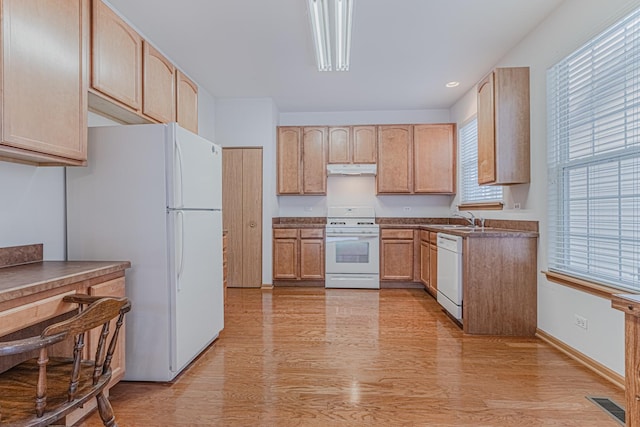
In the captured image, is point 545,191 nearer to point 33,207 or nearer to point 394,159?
point 394,159

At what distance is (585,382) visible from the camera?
86.0 inches

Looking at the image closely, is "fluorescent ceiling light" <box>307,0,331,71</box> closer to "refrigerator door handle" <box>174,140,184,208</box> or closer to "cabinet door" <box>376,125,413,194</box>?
"refrigerator door handle" <box>174,140,184,208</box>

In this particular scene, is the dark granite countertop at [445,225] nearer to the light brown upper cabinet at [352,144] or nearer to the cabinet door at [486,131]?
the cabinet door at [486,131]

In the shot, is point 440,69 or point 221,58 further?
point 440,69

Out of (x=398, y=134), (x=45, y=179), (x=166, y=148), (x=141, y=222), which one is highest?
(x=398, y=134)

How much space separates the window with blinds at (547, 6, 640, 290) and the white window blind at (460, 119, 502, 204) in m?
1.36

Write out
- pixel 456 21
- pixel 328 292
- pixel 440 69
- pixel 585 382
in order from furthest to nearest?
pixel 328 292, pixel 440 69, pixel 456 21, pixel 585 382

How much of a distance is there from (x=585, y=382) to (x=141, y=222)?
3097 millimetres

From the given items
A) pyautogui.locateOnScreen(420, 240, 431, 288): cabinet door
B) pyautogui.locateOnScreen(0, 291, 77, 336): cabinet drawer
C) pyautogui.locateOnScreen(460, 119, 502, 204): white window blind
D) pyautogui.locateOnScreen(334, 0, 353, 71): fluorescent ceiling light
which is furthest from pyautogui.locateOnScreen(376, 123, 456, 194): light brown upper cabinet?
Answer: pyautogui.locateOnScreen(0, 291, 77, 336): cabinet drawer

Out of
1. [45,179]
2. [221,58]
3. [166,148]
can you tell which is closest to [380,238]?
[221,58]

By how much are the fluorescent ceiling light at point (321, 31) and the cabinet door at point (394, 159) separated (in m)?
1.91

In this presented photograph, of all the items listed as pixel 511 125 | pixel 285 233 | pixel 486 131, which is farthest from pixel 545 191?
pixel 285 233

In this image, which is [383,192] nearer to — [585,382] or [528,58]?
[528,58]

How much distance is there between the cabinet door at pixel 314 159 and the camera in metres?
5.17
